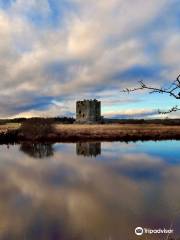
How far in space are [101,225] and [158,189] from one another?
8.04 metres

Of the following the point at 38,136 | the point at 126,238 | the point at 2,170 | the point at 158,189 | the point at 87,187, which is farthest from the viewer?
the point at 38,136

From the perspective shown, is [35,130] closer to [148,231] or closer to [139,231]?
[139,231]

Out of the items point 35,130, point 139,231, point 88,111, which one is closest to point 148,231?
point 139,231

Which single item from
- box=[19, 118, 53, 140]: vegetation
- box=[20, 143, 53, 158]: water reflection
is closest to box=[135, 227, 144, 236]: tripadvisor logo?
box=[20, 143, 53, 158]: water reflection

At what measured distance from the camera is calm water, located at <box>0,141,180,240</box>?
45.1 ft

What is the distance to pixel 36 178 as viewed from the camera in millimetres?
26172

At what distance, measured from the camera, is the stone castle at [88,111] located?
96875 millimetres

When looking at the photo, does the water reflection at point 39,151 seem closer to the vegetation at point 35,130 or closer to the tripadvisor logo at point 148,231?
the vegetation at point 35,130

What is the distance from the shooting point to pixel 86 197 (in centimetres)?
1997

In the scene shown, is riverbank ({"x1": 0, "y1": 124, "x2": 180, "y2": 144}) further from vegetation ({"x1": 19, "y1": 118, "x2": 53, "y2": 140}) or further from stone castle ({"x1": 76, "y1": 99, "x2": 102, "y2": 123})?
stone castle ({"x1": 76, "y1": 99, "x2": 102, "y2": 123})

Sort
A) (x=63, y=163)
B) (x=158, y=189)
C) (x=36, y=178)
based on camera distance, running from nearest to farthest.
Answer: (x=158, y=189)
(x=36, y=178)
(x=63, y=163)

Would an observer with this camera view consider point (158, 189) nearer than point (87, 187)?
Yes

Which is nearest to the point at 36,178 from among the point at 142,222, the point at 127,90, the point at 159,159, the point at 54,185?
the point at 54,185

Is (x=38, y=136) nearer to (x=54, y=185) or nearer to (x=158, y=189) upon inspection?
(x=54, y=185)
